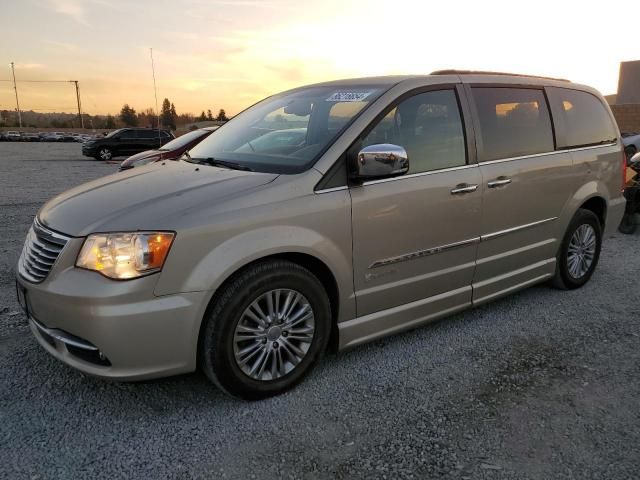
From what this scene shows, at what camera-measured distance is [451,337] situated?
3791 millimetres

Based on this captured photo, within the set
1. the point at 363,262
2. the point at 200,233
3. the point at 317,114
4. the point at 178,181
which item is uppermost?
the point at 317,114

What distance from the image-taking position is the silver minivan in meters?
2.56

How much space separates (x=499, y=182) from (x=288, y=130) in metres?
1.56

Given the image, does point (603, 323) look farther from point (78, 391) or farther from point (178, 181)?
point (78, 391)

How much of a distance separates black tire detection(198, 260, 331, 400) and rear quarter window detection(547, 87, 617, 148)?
2.71 m

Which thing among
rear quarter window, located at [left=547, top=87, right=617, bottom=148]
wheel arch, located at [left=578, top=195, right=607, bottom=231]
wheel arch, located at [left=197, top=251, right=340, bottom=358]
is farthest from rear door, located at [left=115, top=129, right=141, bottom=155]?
wheel arch, located at [left=197, top=251, right=340, bottom=358]

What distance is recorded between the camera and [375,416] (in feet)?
9.13

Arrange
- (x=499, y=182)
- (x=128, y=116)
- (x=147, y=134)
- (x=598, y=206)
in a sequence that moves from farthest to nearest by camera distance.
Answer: (x=128, y=116), (x=147, y=134), (x=598, y=206), (x=499, y=182)

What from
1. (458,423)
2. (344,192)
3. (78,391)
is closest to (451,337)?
(458,423)

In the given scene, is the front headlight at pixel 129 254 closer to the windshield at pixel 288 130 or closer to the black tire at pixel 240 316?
the black tire at pixel 240 316

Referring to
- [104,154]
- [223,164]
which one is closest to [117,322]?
[223,164]

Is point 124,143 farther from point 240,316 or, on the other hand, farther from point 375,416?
point 375,416

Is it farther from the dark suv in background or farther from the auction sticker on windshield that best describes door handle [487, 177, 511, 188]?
the dark suv in background

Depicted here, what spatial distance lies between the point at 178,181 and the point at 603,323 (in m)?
3.38
